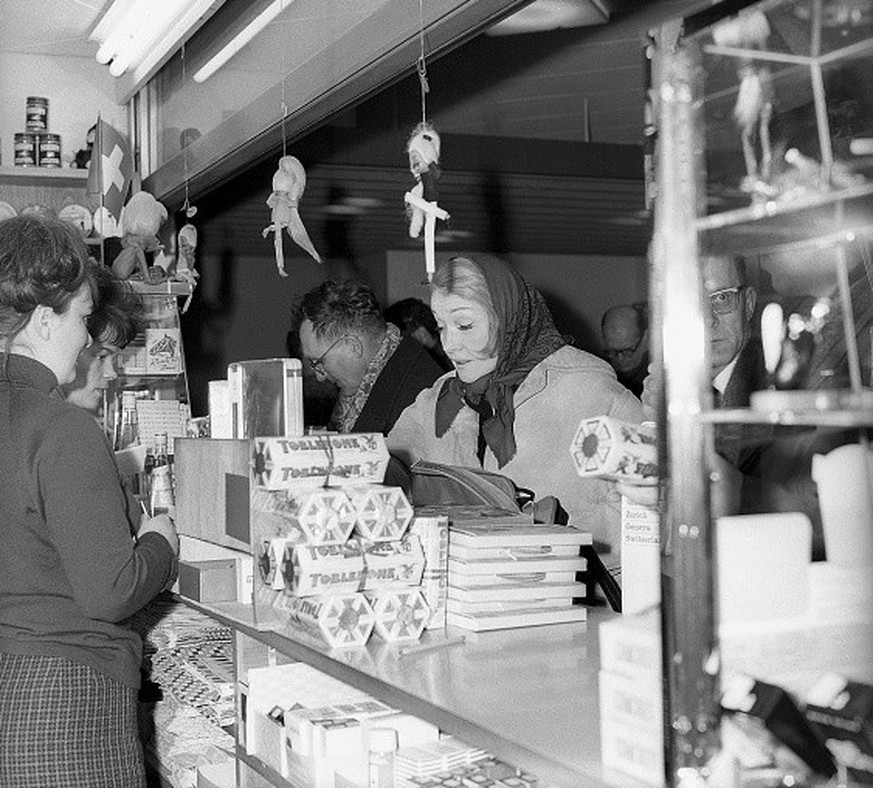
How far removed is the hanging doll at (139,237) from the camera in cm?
471

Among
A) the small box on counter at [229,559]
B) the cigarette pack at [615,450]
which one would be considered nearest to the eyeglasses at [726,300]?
the cigarette pack at [615,450]

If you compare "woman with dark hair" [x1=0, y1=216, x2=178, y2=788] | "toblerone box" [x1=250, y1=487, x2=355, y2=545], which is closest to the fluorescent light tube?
"woman with dark hair" [x1=0, y1=216, x2=178, y2=788]

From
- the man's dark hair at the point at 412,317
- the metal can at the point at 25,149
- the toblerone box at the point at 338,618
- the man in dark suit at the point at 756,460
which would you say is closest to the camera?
the man in dark suit at the point at 756,460

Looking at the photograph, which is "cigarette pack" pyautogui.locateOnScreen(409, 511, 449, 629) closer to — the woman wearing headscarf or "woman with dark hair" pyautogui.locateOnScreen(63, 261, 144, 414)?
the woman wearing headscarf

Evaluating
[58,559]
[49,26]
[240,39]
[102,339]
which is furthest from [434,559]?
[49,26]

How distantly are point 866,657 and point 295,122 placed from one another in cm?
349

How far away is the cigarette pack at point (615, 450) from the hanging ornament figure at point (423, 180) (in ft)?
2.68

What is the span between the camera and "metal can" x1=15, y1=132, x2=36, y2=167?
5480mm

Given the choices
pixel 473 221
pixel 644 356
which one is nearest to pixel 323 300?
pixel 644 356

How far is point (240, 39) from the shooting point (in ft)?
16.4

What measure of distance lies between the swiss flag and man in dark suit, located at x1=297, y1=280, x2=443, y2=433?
1.13m

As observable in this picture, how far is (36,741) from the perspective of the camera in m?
2.52

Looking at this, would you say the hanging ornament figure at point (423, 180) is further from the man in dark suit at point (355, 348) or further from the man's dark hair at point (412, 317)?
the man's dark hair at point (412, 317)

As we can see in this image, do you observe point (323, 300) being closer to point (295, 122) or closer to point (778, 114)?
point (295, 122)
